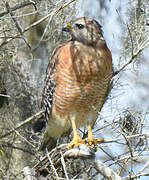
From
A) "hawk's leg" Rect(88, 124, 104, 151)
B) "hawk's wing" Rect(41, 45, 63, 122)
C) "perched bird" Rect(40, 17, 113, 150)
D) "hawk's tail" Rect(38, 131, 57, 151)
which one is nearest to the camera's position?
"hawk's leg" Rect(88, 124, 104, 151)

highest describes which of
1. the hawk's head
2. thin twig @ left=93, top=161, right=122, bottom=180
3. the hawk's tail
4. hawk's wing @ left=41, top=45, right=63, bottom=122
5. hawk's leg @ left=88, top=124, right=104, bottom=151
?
the hawk's head

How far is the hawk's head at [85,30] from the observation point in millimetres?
5207

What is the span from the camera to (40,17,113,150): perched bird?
5254 mm

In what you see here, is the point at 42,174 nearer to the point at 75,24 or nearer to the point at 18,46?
the point at 75,24

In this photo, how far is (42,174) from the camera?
4.48m

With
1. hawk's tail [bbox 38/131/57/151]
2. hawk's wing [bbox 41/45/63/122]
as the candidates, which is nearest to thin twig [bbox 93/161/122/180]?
hawk's wing [bbox 41/45/63/122]

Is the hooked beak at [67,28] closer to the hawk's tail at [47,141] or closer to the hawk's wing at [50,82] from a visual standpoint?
the hawk's wing at [50,82]

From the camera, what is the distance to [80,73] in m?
5.26

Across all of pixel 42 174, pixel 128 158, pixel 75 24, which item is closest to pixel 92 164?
pixel 128 158

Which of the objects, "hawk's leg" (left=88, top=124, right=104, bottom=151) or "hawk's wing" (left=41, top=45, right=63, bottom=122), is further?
"hawk's wing" (left=41, top=45, right=63, bottom=122)

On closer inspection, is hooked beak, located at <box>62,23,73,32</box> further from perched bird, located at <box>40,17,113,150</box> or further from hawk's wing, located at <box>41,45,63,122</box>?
hawk's wing, located at <box>41,45,63,122</box>

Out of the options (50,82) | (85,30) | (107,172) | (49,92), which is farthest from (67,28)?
(107,172)

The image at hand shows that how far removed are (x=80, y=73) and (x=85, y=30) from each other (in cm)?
58

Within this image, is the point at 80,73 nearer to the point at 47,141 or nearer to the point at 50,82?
the point at 50,82
